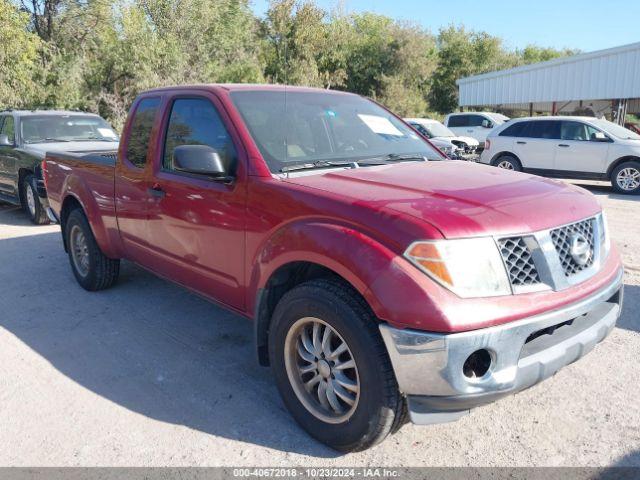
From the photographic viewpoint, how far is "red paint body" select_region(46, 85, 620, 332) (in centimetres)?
242

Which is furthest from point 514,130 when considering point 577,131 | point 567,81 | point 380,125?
point 567,81

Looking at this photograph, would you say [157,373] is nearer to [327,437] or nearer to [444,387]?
[327,437]

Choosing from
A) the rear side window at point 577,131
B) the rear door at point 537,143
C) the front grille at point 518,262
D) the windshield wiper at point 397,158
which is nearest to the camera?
the front grille at point 518,262

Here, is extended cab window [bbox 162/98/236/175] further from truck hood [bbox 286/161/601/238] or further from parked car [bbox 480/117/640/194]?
parked car [bbox 480/117/640/194]

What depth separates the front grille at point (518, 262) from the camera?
8.14ft

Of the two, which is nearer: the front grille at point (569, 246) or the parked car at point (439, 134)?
the front grille at point (569, 246)

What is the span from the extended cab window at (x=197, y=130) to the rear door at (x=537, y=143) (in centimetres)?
1099

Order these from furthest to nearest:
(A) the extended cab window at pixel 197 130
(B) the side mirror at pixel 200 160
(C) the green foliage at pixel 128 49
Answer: (C) the green foliage at pixel 128 49 → (A) the extended cab window at pixel 197 130 → (B) the side mirror at pixel 200 160

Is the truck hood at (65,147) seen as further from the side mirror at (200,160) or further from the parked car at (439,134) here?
the parked car at (439,134)

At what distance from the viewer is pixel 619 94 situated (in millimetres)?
21969

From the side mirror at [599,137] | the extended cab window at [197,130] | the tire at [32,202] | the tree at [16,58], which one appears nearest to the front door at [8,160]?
the tire at [32,202]

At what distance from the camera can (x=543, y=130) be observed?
13180 mm

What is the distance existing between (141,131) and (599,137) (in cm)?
1106

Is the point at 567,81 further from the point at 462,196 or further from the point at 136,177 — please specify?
the point at 462,196
